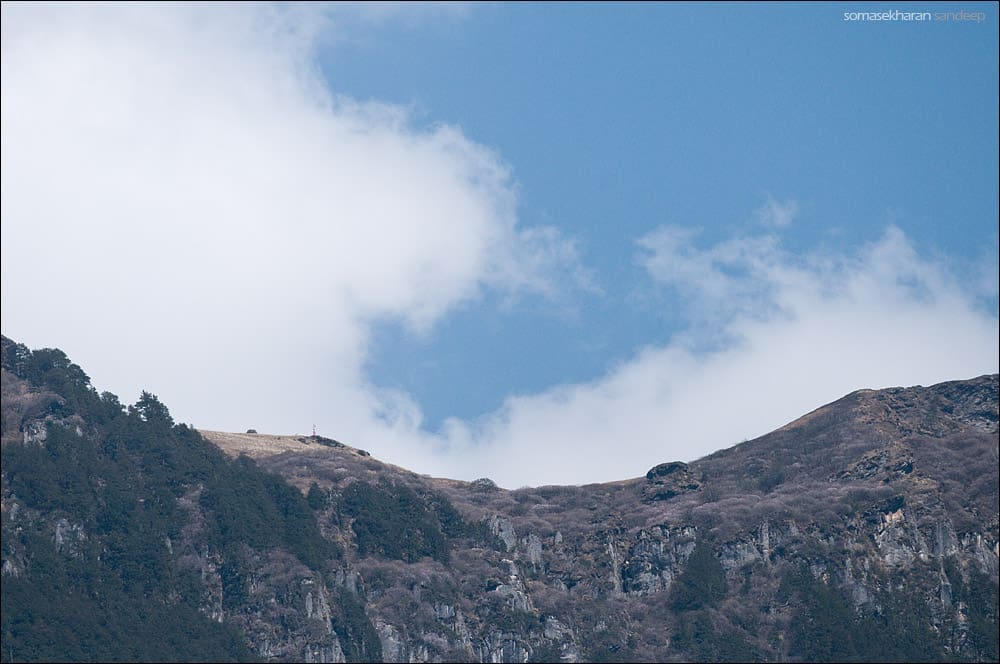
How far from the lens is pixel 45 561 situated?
144125 millimetres

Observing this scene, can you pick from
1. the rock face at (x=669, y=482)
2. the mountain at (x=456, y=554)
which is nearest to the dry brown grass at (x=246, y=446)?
the mountain at (x=456, y=554)

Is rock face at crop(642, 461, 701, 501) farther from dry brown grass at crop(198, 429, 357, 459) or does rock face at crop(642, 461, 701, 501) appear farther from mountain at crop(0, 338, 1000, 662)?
dry brown grass at crop(198, 429, 357, 459)

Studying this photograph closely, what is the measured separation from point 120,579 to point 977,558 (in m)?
85.8

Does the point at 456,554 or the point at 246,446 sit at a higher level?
the point at 246,446

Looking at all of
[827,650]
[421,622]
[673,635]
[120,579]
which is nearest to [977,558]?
[827,650]

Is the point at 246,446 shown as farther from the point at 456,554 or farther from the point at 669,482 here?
the point at 669,482

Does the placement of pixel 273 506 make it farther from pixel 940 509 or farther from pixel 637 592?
pixel 940 509

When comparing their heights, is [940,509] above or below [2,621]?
above

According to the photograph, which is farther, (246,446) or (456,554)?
A: (246,446)

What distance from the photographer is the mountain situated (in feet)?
487

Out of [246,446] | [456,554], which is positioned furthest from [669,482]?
[246,446]

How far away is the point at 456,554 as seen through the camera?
17550 cm

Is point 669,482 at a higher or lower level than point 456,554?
higher

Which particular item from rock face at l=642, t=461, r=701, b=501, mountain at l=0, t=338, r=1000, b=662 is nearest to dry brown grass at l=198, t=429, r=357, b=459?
mountain at l=0, t=338, r=1000, b=662
